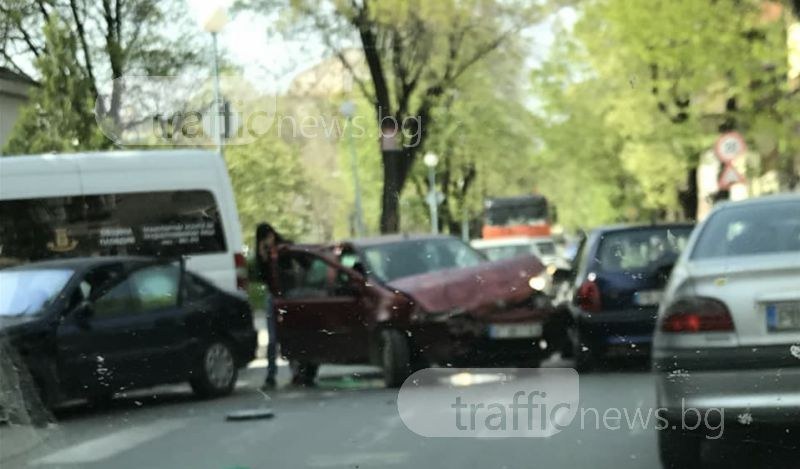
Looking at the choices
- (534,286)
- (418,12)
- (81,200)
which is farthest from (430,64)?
(81,200)

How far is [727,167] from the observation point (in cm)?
680

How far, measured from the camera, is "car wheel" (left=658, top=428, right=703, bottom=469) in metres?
4.91

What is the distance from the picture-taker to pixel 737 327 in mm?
4469

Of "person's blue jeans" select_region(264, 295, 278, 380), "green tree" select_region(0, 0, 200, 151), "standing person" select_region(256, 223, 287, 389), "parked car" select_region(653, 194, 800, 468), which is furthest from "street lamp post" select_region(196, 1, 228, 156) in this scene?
"parked car" select_region(653, 194, 800, 468)

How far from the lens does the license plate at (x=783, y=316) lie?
4320mm

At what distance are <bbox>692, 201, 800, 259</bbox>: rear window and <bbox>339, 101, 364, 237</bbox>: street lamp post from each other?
1.23 metres

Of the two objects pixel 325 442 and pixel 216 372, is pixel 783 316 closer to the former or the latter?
pixel 325 442

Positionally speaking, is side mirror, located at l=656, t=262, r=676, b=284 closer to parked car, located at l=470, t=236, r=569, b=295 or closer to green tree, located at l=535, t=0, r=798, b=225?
parked car, located at l=470, t=236, r=569, b=295

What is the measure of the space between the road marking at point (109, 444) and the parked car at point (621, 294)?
1702mm

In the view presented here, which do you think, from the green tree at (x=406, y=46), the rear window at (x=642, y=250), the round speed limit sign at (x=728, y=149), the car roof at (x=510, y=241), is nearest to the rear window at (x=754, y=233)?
the rear window at (x=642, y=250)

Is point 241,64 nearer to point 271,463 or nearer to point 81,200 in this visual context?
point 81,200

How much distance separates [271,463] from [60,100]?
165cm

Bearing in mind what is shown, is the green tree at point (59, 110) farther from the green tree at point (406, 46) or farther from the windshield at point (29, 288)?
the green tree at point (406, 46)

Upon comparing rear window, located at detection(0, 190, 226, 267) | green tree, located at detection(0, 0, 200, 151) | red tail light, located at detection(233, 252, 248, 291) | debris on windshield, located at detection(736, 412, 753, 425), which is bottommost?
debris on windshield, located at detection(736, 412, 753, 425)
